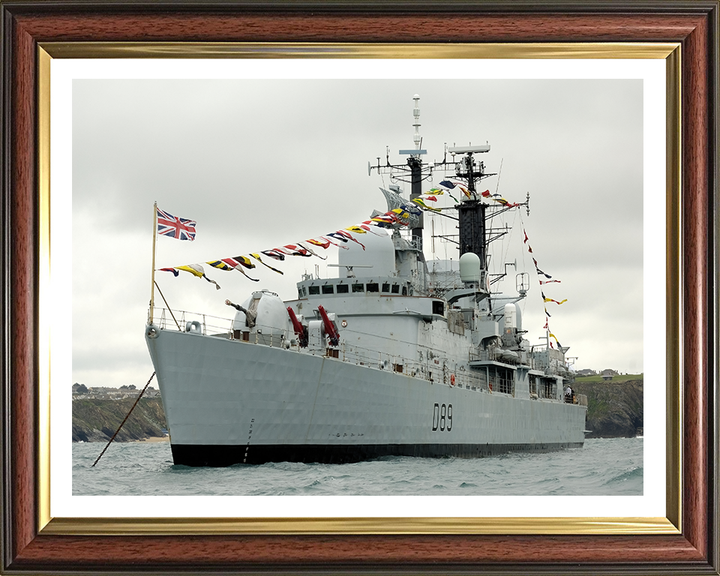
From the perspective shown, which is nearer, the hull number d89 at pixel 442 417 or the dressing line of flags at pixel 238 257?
the dressing line of flags at pixel 238 257

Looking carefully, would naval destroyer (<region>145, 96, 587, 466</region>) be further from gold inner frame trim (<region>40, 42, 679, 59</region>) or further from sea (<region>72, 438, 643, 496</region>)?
gold inner frame trim (<region>40, 42, 679, 59</region>)

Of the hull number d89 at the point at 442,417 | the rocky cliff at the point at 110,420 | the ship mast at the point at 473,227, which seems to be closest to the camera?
the rocky cliff at the point at 110,420

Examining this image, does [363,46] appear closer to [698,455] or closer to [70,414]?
[70,414]

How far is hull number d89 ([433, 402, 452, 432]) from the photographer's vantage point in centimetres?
2209

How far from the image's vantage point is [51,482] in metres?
6.14

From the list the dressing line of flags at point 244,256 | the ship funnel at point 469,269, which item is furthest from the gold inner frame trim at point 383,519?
the ship funnel at point 469,269

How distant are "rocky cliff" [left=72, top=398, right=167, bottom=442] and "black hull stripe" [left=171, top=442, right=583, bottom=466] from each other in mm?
926

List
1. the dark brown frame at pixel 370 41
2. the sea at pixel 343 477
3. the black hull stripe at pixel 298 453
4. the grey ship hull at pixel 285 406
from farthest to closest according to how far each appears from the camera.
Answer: the grey ship hull at pixel 285 406, the black hull stripe at pixel 298 453, the sea at pixel 343 477, the dark brown frame at pixel 370 41

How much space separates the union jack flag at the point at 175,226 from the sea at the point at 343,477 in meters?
3.00

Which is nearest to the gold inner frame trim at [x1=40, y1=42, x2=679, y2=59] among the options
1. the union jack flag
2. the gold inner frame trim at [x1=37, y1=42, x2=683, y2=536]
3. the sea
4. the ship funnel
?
the gold inner frame trim at [x1=37, y1=42, x2=683, y2=536]

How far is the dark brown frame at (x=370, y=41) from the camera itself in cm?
591

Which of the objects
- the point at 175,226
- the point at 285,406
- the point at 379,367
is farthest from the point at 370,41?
the point at 379,367

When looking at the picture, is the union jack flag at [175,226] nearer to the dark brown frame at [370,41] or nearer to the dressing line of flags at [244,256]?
the dressing line of flags at [244,256]

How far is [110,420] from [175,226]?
2.82 metres
